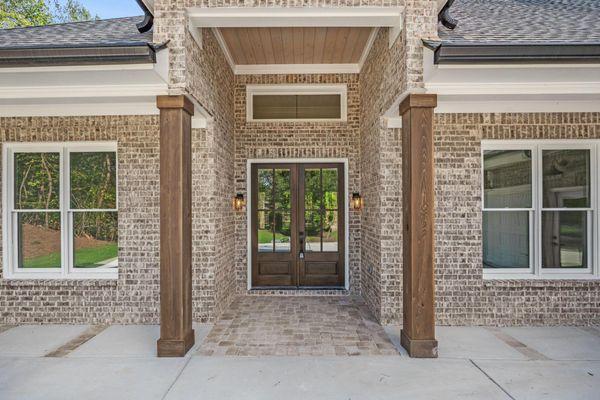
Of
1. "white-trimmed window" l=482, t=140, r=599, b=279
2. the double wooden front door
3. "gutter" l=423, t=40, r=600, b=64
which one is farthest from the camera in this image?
the double wooden front door

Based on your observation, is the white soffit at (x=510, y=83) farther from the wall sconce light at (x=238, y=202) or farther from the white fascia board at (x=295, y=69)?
the wall sconce light at (x=238, y=202)

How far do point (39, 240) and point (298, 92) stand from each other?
4.67 meters

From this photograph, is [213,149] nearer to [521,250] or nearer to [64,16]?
[521,250]

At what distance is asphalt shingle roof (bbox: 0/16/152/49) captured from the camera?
157 inches

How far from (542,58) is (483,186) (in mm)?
1872

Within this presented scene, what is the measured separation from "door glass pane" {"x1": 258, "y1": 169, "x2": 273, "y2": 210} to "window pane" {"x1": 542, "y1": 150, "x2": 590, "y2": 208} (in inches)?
165

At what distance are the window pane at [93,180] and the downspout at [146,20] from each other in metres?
1.78

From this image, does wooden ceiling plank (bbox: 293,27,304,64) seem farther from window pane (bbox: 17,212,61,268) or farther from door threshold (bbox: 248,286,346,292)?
window pane (bbox: 17,212,61,268)

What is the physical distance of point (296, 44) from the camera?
546cm

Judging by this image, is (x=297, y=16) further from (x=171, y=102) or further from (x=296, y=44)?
(x=171, y=102)

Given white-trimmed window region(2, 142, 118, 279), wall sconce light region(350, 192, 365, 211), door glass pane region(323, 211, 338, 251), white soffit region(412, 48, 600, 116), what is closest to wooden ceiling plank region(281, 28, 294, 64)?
white soffit region(412, 48, 600, 116)

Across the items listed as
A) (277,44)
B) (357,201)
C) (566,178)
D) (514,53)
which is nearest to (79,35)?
(277,44)

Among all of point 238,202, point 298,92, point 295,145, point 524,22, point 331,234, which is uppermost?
point 524,22

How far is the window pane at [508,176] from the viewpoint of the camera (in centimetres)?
494
